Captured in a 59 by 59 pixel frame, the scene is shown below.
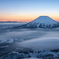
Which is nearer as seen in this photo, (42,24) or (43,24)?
(43,24)

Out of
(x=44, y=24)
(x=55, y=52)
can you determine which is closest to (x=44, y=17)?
(x=44, y=24)

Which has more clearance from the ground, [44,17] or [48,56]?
[44,17]

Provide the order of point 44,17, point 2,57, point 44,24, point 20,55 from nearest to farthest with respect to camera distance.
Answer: point 2,57 < point 20,55 < point 44,24 < point 44,17

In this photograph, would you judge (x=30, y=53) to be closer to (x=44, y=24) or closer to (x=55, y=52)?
(x=55, y=52)

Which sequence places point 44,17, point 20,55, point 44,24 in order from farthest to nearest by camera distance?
1. point 44,17
2. point 44,24
3. point 20,55

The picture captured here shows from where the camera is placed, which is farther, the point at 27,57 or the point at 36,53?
the point at 36,53

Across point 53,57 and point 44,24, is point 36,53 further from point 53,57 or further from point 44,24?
point 44,24

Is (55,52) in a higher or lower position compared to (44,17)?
lower

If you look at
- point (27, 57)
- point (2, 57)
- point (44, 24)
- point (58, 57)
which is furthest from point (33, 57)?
point (44, 24)

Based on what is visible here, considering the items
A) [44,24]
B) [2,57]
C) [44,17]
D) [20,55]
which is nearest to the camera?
[2,57]
